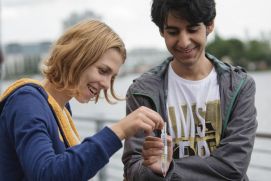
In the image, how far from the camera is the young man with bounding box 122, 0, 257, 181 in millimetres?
1993

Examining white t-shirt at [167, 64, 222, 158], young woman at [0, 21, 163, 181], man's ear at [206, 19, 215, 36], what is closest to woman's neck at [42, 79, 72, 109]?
young woman at [0, 21, 163, 181]

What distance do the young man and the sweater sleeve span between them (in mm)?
504

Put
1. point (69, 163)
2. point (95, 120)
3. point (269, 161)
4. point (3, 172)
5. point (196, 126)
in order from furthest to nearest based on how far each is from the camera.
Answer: point (95, 120)
point (269, 161)
point (196, 126)
point (3, 172)
point (69, 163)

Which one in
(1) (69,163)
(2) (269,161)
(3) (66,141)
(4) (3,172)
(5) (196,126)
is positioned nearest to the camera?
(1) (69,163)

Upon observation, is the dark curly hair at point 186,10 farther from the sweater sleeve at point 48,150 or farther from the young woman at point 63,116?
the sweater sleeve at point 48,150

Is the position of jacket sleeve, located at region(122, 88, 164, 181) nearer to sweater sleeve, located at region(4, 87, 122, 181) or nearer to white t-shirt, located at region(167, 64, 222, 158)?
white t-shirt, located at region(167, 64, 222, 158)

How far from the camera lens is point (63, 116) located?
1748mm

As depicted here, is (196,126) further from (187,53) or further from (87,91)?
(87,91)

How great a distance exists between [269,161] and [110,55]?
3091 mm

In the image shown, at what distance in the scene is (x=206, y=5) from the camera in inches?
82.4

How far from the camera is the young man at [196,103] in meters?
1.99

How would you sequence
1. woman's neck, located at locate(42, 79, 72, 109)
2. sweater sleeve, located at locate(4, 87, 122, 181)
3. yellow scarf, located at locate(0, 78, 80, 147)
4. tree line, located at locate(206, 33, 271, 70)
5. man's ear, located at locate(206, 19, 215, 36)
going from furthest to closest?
1. tree line, located at locate(206, 33, 271, 70)
2. man's ear, located at locate(206, 19, 215, 36)
3. woman's neck, located at locate(42, 79, 72, 109)
4. yellow scarf, located at locate(0, 78, 80, 147)
5. sweater sleeve, located at locate(4, 87, 122, 181)

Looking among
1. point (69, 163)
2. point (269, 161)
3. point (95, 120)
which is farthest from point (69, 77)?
point (95, 120)

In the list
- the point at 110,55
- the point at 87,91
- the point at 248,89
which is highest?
the point at 110,55
